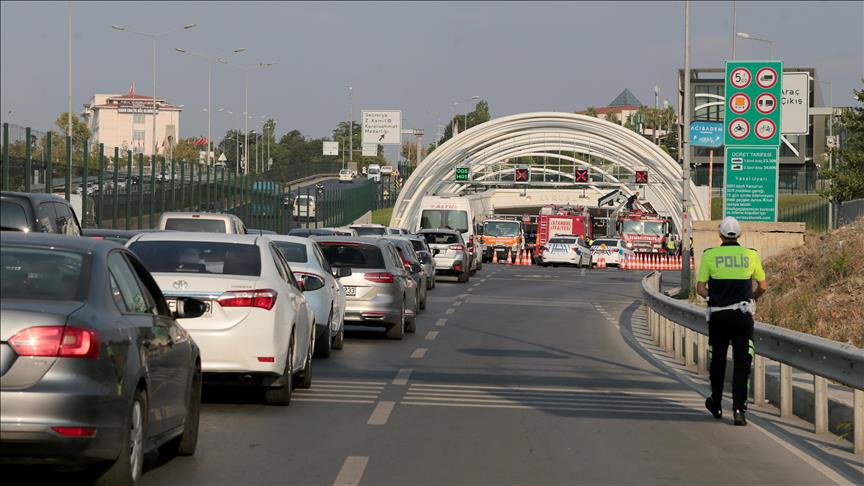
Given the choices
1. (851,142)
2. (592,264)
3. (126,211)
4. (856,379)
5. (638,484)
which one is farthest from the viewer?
(592,264)

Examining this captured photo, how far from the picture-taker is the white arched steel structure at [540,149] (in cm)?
7488

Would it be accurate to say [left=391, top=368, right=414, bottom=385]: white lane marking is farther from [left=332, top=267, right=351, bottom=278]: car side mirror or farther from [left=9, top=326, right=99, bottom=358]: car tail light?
[left=9, top=326, right=99, bottom=358]: car tail light

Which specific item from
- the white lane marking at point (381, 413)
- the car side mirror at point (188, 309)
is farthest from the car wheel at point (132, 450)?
the white lane marking at point (381, 413)

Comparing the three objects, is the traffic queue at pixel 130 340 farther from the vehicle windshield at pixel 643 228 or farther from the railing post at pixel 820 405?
the vehicle windshield at pixel 643 228

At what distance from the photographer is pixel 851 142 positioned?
185 ft

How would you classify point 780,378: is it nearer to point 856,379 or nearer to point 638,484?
point 856,379

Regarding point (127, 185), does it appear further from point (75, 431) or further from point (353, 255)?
point (75, 431)

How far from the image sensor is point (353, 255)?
22.0 m

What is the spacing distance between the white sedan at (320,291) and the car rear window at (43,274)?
9263mm

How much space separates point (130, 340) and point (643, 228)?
71760 mm

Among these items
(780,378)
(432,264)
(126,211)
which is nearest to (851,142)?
(432,264)

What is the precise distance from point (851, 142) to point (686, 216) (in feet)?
63.4

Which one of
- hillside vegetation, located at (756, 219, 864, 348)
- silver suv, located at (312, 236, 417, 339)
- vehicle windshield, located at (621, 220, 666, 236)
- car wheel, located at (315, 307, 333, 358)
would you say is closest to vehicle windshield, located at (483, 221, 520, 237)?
vehicle windshield, located at (621, 220, 666, 236)

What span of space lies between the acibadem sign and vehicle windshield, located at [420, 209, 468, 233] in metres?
25.6
